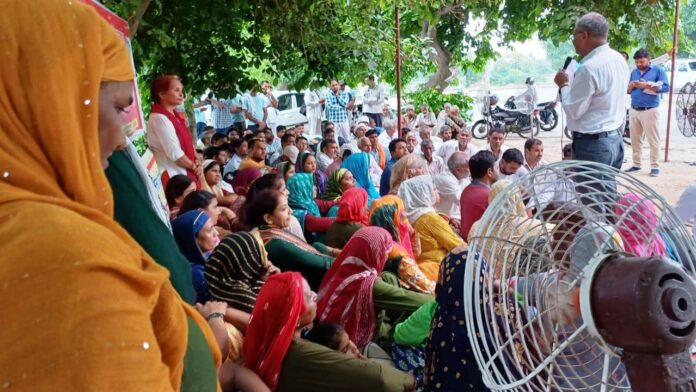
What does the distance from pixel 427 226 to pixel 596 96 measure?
1328mm

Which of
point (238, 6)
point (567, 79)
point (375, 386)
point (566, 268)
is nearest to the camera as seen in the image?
point (566, 268)

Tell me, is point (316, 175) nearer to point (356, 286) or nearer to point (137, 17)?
point (137, 17)

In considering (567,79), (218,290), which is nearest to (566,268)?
(218,290)

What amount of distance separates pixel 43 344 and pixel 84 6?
47cm

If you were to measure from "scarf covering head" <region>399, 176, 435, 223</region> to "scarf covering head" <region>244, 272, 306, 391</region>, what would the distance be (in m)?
2.18

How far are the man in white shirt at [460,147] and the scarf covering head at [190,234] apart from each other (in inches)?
174

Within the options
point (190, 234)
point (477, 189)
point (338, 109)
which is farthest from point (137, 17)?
point (338, 109)

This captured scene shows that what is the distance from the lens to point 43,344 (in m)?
0.72

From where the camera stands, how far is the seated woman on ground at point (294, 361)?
244 centimetres

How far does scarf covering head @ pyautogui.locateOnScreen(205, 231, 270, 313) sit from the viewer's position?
2.95 metres

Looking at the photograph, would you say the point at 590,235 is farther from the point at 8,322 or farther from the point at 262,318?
the point at 262,318

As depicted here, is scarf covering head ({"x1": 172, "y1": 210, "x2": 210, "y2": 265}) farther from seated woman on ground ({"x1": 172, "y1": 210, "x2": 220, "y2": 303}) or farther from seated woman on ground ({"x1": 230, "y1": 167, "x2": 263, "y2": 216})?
seated woman on ground ({"x1": 230, "y1": 167, "x2": 263, "y2": 216})

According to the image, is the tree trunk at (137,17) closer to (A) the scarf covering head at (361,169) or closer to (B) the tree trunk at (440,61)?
(A) the scarf covering head at (361,169)

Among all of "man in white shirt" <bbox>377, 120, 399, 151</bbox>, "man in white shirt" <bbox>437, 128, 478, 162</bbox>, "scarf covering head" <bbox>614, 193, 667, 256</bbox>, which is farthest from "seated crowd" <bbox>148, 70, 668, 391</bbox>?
"man in white shirt" <bbox>377, 120, 399, 151</bbox>
